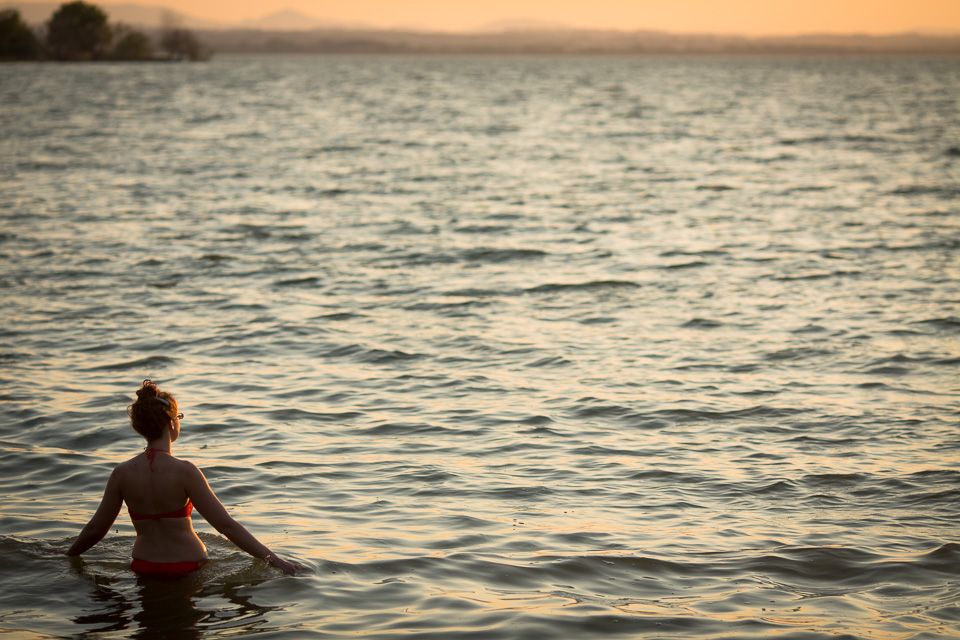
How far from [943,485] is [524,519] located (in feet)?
14.5

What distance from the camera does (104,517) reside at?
714 cm

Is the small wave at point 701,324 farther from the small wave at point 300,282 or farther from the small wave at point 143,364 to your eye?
the small wave at point 143,364

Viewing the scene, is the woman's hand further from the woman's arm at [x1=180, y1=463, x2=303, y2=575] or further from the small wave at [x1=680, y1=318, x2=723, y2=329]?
the small wave at [x1=680, y1=318, x2=723, y2=329]

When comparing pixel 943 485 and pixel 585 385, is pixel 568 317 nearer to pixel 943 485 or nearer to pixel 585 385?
pixel 585 385

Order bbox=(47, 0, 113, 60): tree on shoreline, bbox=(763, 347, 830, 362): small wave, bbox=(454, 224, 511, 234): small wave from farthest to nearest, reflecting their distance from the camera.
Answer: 1. bbox=(47, 0, 113, 60): tree on shoreline
2. bbox=(454, 224, 511, 234): small wave
3. bbox=(763, 347, 830, 362): small wave

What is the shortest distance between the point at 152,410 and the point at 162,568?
4.59 ft

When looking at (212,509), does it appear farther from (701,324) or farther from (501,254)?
(501,254)

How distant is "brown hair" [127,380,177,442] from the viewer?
6.77m

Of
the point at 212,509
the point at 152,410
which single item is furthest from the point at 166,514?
the point at 152,410

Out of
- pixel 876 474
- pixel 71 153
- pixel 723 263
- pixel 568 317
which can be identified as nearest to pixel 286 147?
pixel 71 153

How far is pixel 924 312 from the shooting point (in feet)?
57.2

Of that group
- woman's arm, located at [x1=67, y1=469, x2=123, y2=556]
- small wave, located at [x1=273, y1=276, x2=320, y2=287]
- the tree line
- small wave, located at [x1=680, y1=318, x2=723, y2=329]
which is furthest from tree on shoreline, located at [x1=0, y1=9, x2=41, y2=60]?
woman's arm, located at [x1=67, y1=469, x2=123, y2=556]

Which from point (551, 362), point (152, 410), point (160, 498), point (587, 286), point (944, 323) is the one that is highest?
point (152, 410)

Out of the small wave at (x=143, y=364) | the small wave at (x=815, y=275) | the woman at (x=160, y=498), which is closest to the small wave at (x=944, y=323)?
the small wave at (x=815, y=275)
